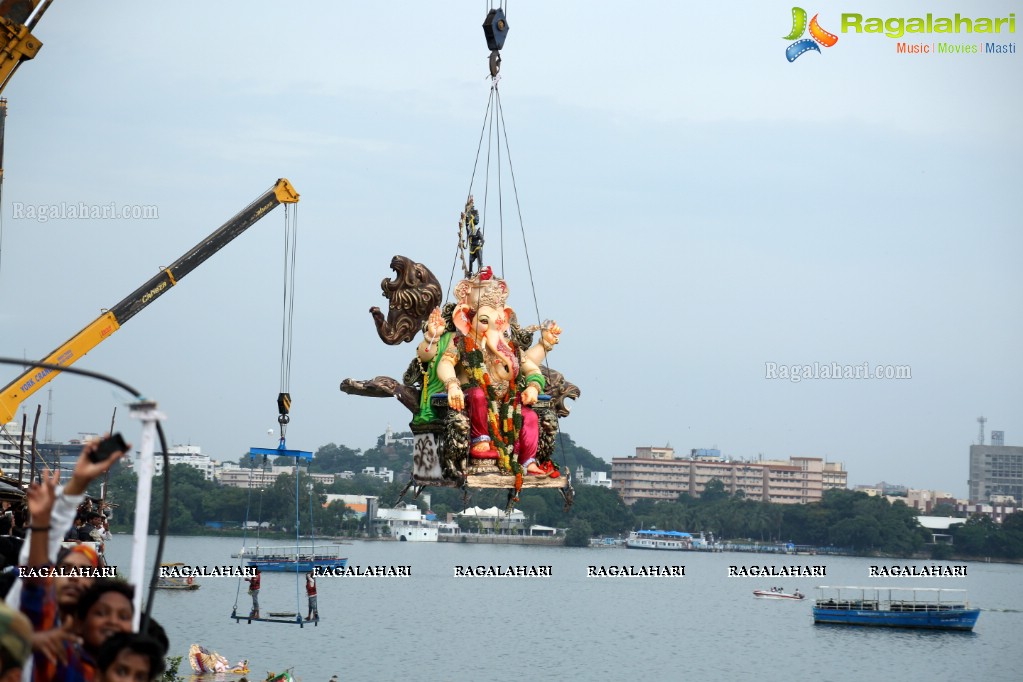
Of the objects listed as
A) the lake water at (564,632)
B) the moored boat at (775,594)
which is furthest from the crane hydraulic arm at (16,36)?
the moored boat at (775,594)

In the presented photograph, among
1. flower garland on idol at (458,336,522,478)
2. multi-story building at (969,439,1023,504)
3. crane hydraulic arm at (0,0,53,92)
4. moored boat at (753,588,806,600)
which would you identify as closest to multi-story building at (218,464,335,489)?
moored boat at (753,588,806,600)

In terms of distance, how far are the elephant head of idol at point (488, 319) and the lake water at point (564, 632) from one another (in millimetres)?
31388

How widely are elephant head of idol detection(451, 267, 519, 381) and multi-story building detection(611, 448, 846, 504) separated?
121 metres

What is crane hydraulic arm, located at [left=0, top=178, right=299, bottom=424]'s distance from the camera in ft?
102

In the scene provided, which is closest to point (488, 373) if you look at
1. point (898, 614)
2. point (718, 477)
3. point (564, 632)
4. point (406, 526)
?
point (898, 614)

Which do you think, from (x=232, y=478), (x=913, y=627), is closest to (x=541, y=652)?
(x=913, y=627)

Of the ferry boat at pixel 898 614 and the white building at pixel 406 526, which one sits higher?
the white building at pixel 406 526

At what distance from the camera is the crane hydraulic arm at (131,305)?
3102 cm

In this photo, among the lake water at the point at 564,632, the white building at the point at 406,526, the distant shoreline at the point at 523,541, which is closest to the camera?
the lake water at the point at 564,632

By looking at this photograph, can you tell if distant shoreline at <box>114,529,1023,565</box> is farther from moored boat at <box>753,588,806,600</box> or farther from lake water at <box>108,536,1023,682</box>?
moored boat at <box>753,588,806,600</box>

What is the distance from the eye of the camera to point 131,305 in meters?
32.5

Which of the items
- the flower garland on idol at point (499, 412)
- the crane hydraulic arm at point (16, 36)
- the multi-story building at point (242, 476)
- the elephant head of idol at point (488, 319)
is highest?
the crane hydraulic arm at point (16, 36)

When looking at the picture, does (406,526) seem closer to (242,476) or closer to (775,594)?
(242,476)

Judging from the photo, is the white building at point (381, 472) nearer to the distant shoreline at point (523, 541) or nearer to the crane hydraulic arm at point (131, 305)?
the distant shoreline at point (523, 541)
